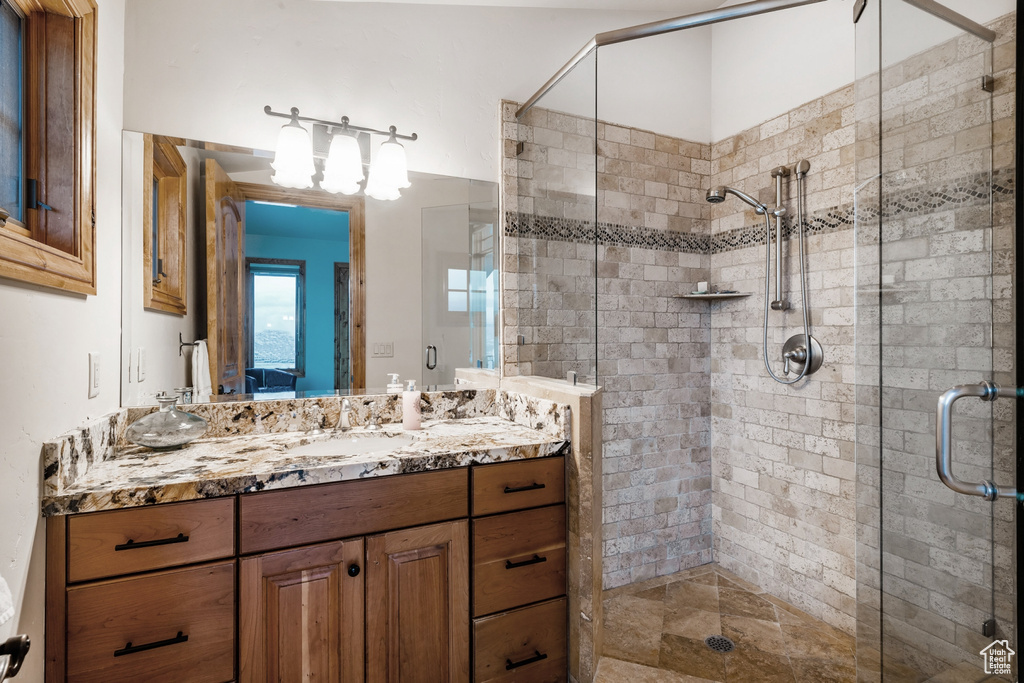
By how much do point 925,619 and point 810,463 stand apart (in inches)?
44.4

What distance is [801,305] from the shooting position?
2.36 metres

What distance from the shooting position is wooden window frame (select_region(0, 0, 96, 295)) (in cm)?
122

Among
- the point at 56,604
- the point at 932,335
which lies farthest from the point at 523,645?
the point at 932,335

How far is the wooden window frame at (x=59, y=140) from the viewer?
1224mm

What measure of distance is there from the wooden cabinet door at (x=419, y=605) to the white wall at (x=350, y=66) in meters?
1.52

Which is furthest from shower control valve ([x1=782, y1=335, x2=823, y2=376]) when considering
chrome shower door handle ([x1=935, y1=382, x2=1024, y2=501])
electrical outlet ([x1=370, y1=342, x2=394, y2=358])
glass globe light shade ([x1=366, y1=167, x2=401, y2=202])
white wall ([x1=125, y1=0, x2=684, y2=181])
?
glass globe light shade ([x1=366, y1=167, x2=401, y2=202])

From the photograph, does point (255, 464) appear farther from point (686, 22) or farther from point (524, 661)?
point (686, 22)

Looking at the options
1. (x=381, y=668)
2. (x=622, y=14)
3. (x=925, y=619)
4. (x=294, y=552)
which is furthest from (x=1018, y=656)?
(x=622, y=14)

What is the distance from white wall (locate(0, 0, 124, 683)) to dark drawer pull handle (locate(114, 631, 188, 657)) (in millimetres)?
149

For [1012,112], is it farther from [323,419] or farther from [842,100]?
[323,419]

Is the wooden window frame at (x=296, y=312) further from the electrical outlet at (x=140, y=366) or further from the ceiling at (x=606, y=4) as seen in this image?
the ceiling at (x=606, y=4)

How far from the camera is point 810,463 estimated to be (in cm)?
233

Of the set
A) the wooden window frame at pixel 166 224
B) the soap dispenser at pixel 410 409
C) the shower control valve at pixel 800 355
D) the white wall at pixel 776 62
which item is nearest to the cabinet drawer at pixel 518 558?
the soap dispenser at pixel 410 409

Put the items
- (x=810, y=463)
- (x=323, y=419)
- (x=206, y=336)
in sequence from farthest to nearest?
(x=810, y=463)
(x=323, y=419)
(x=206, y=336)
